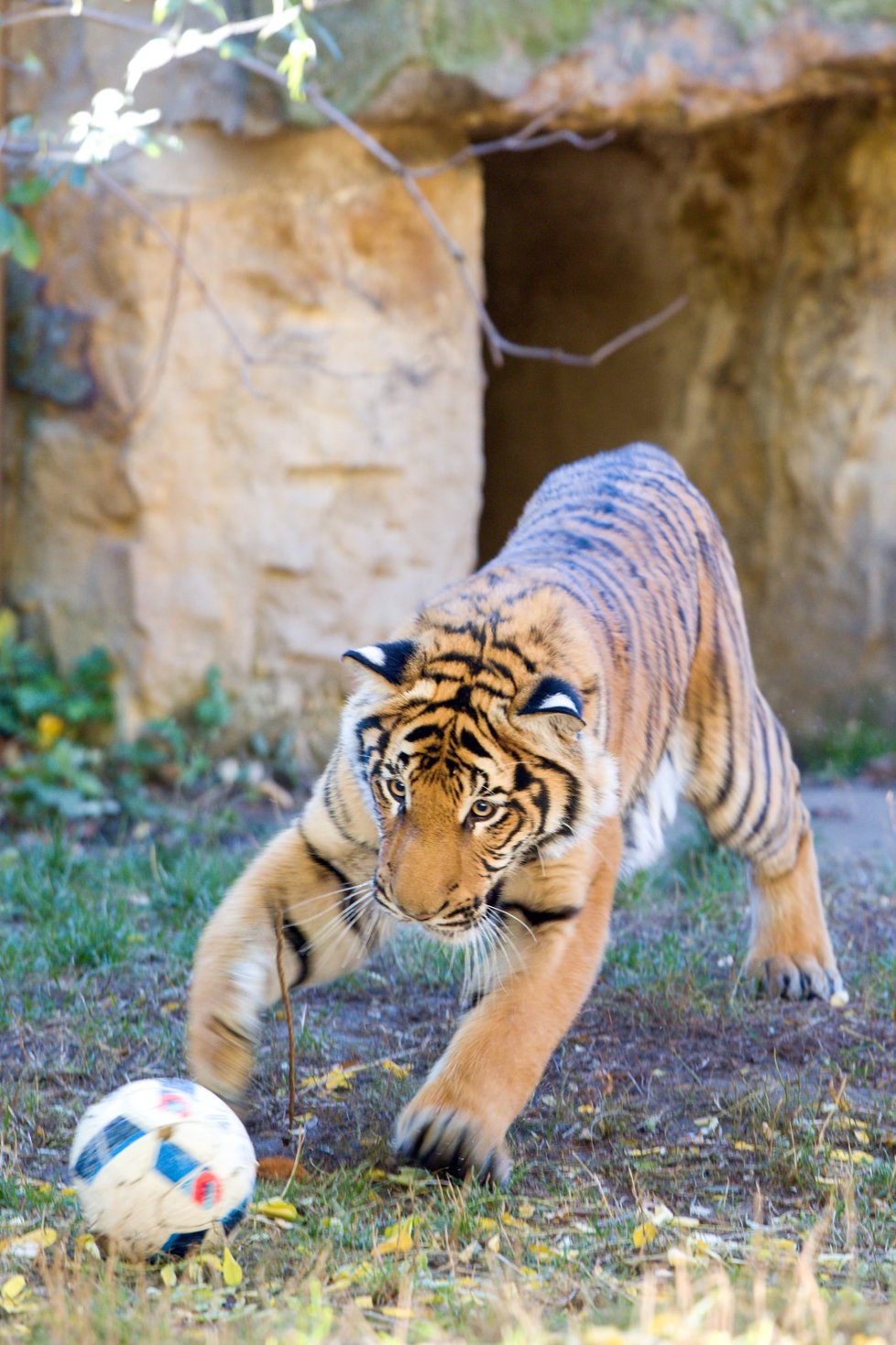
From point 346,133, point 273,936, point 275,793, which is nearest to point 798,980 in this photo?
point 273,936

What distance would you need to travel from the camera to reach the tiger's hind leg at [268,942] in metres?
2.93

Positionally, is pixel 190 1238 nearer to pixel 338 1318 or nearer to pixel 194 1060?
pixel 338 1318

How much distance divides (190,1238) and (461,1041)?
0.66m

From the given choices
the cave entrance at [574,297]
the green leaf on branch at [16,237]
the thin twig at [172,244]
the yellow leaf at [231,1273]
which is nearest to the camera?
the yellow leaf at [231,1273]

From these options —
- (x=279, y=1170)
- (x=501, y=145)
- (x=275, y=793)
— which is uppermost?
(x=501, y=145)

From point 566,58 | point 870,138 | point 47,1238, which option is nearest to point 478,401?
point 566,58

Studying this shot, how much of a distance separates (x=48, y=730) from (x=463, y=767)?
3.39 m

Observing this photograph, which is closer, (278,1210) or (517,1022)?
(278,1210)

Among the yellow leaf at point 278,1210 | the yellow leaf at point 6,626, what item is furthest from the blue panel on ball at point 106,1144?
the yellow leaf at point 6,626

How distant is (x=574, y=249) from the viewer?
8523 millimetres

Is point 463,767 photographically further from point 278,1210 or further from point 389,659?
point 278,1210

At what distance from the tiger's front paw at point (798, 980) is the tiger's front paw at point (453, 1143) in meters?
1.45

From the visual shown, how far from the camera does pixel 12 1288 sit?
2.25 meters

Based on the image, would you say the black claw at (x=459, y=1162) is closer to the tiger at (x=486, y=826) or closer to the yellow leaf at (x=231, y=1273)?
the tiger at (x=486, y=826)
